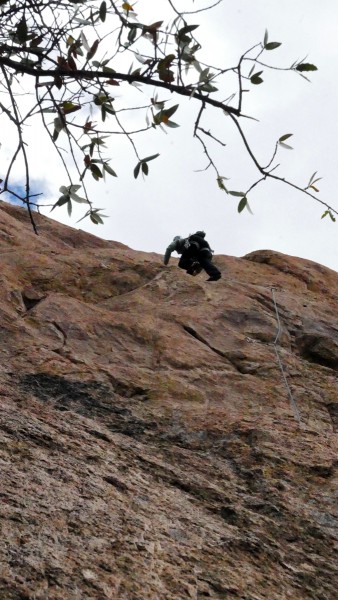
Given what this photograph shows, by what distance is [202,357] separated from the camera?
1123 cm

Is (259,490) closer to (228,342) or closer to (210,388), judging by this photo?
(210,388)

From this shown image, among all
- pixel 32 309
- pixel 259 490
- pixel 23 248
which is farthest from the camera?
pixel 23 248

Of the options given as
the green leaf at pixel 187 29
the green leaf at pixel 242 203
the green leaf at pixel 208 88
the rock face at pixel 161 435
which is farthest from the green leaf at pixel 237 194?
the rock face at pixel 161 435

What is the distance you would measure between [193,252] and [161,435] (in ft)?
23.0

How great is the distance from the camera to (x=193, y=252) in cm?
1536

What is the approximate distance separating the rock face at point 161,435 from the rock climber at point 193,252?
2.09 ft

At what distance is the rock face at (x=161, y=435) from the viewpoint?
628 cm

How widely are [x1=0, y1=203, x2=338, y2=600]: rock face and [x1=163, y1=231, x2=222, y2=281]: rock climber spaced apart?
2.09 ft

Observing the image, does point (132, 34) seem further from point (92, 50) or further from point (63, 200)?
point (63, 200)

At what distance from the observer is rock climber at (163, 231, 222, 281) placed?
14930 mm

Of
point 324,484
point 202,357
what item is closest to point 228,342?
point 202,357

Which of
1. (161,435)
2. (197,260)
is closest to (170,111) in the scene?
(161,435)

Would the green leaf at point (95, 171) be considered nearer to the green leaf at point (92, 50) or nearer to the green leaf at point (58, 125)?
the green leaf at point (58, 125)

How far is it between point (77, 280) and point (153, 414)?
5030 millimetres
